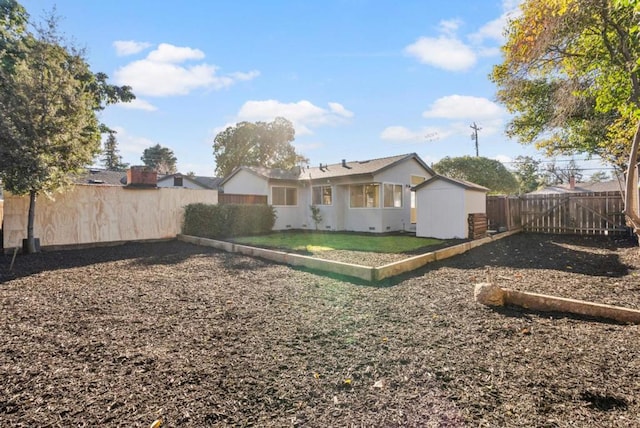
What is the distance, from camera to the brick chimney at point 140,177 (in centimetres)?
1092

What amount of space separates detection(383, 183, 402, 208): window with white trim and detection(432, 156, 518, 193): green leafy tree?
16.0m

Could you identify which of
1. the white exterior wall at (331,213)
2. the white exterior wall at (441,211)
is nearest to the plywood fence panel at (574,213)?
the white exterior wall at (441,211)

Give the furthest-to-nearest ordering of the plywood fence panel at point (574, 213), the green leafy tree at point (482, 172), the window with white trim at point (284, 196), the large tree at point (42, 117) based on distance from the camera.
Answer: the green leafy tree at point (482, 172), the window with white trim at point (284, 196), the plywood fence panel at point (574, 213), the large tree at point (42, 117)

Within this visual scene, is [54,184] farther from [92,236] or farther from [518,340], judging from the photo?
[518,340]

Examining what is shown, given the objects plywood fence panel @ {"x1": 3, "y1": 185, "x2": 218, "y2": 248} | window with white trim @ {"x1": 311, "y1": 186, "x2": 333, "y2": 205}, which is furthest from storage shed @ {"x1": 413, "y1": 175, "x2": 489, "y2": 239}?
plywood fence panel @ {"x1": 3, "y1": 185, "x2": 218, "y2": 248}

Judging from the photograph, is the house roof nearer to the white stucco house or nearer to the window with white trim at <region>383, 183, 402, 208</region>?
the white stucco house

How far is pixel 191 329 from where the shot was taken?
347 cm

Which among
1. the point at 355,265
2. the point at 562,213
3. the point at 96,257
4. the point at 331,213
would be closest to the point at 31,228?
the point at 96,257

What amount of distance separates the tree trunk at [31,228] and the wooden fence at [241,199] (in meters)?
6.10

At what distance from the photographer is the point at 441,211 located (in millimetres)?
11312

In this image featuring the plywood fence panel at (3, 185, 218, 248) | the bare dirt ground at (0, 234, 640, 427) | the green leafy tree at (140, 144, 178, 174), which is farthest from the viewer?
the green leafy tree at (140, 144, 178, 174)

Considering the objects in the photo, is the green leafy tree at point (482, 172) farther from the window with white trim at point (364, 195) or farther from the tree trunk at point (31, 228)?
the tree trunk at point (31, 228)

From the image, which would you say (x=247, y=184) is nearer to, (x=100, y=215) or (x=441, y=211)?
(x=100, y=215)

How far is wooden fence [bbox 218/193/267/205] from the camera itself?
44.4 ft
